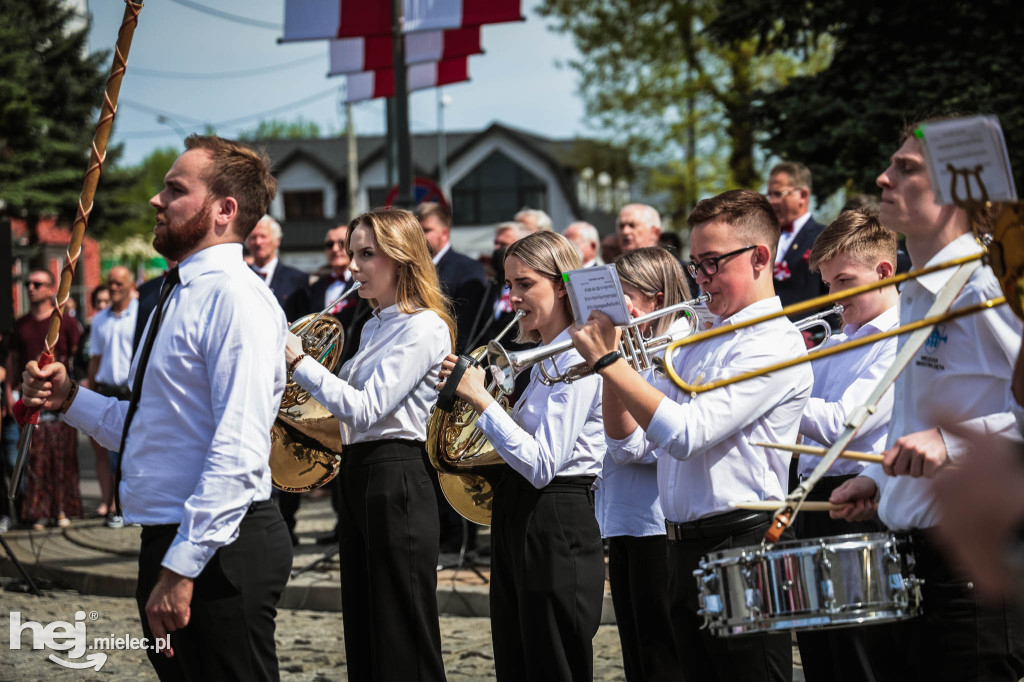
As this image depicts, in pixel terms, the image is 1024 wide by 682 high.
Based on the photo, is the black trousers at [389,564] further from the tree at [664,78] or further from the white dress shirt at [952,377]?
the tree at [664,78]

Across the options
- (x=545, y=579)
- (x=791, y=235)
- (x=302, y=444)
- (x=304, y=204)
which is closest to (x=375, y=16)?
(x=791, y=235)

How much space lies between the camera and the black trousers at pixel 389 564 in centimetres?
451

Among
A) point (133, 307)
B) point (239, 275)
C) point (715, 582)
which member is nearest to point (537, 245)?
point (239, 275)

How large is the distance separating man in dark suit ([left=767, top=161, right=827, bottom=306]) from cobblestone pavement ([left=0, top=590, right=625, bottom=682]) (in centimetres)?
256

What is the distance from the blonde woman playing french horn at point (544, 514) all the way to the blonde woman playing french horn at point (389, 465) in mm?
450

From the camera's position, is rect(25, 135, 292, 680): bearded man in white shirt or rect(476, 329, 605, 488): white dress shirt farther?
rect(476, 329, 605, 488): white dress shirt

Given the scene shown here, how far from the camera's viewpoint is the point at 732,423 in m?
3.39

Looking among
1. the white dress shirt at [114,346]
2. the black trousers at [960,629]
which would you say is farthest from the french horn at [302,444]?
the white dress shirt at [114,346]

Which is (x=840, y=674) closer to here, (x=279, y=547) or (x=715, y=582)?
(x=715, y=582)

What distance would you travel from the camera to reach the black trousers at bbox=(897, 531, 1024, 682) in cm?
282

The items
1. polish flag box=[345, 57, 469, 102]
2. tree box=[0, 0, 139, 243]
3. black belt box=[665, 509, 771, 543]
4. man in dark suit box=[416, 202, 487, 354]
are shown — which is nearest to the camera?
black belt box=[665, 509, 771, 543]

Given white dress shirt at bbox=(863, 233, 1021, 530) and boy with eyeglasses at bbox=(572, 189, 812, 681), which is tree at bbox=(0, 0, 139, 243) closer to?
boy with eyeglasses at bbox=(572, 189, 812, 681)

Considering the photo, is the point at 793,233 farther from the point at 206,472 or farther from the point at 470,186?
the point at 470,186

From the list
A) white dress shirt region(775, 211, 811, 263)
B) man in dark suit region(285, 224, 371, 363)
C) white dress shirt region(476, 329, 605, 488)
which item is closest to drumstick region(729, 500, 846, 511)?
white dress shirt region(476, 329, 605, 488)
